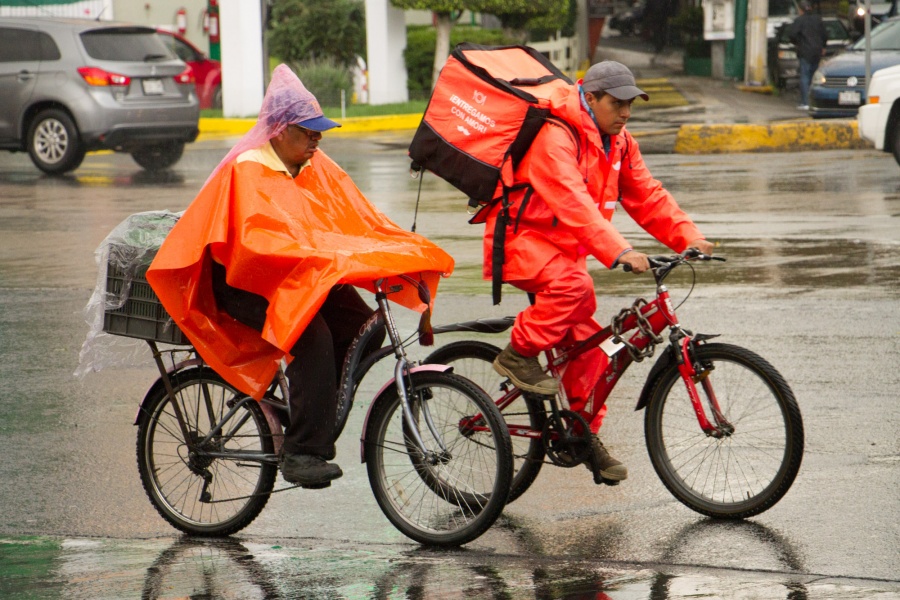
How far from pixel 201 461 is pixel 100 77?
541 inches

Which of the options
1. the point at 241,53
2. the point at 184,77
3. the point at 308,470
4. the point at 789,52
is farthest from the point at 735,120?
the point at 308,470

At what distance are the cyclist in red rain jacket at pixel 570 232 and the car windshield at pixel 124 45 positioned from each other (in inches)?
558

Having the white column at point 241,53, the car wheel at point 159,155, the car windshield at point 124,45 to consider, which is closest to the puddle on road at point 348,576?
the car windshield at point 124,45

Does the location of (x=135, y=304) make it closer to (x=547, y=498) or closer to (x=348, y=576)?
(x=348, y=576)

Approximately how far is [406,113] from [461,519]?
811 inches

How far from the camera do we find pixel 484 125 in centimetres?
522

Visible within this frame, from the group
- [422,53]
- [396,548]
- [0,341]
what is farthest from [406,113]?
[396,548]

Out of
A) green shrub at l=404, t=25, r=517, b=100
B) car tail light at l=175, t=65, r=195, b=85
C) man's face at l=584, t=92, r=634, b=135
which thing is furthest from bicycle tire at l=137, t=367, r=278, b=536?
green shrub at l=404, t=25, r=517, b=100

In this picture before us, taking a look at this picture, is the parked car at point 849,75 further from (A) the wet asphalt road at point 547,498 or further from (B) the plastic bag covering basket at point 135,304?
(B) the plastic bag covering basket at point 135,304

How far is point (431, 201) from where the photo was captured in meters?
15.2

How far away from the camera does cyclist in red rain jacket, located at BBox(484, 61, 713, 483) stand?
5074mm

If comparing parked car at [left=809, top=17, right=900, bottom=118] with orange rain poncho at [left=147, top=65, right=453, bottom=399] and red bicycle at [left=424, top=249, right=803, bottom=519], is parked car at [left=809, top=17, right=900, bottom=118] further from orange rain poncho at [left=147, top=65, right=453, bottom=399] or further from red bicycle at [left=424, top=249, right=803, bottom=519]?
orange rain poncho at [left=147, top=65, right=453, bottom=399]

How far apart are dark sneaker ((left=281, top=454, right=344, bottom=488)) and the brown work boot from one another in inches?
29.9

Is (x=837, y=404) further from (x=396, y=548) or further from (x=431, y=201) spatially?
(x=431, y=201)
